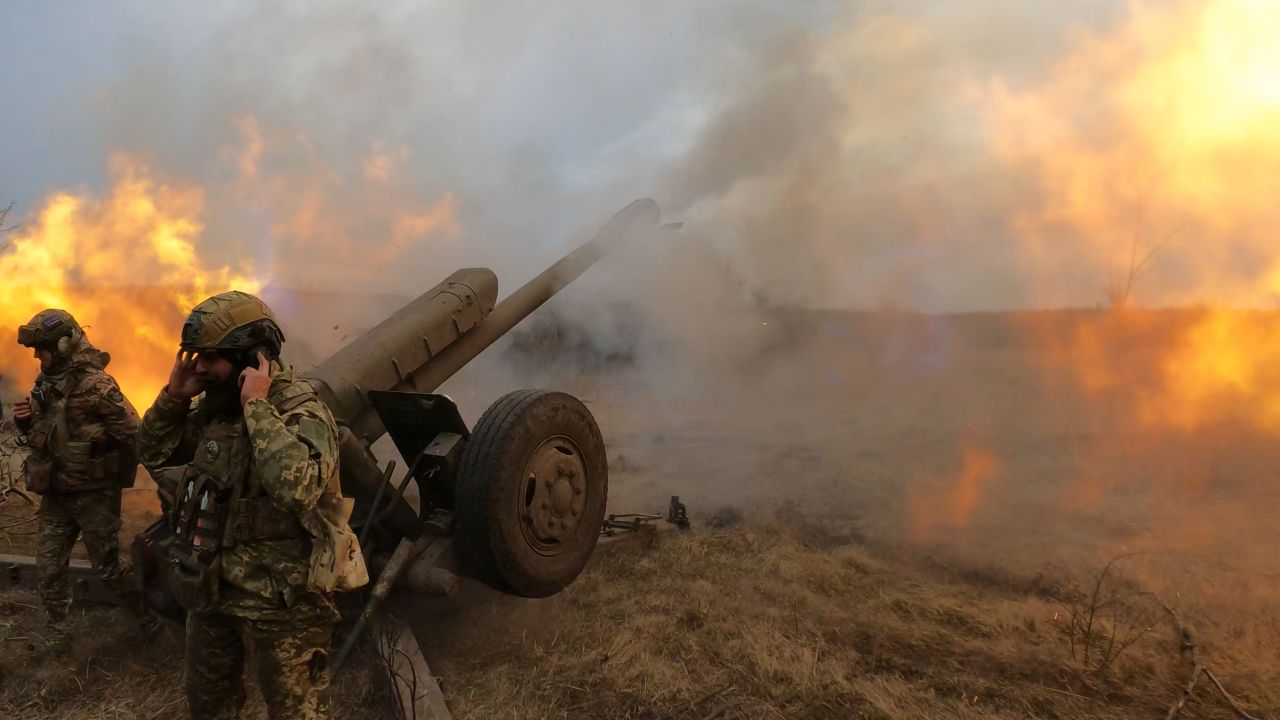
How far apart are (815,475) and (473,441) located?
17.2 ft

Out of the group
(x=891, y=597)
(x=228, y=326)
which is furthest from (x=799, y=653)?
(x=228, y=326)

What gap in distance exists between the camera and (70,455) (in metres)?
4.06

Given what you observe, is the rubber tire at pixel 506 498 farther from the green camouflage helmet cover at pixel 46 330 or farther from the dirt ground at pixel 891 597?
the green camouflage helmet cover at pixel 46 330

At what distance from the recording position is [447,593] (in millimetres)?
3584

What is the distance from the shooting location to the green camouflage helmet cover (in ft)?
13.1

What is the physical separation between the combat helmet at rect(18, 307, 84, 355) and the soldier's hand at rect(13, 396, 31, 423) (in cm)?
37

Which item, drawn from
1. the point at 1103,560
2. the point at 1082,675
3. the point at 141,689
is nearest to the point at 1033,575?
the point at 1103,560

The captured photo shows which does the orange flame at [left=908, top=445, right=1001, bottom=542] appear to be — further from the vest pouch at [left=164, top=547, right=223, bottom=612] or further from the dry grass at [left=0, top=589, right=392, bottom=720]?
the vest pouch at [left=164, top=547, right=223, bottom=612]

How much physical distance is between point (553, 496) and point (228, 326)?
6.85 ft

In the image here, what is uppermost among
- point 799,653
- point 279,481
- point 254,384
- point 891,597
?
point 254,384

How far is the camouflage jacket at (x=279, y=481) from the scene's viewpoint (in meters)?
2.17

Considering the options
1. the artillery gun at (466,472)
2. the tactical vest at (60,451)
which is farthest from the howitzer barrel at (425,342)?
the tactical vest at (60,451)

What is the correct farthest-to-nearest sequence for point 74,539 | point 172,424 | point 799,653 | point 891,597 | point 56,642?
point 891,597, point 74,539, point 56,642, point 799,653, point 172,424

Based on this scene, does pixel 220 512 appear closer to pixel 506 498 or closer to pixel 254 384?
pixel 254 384
